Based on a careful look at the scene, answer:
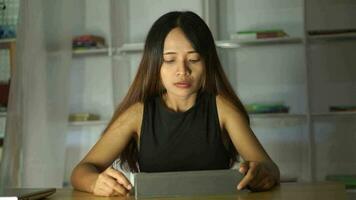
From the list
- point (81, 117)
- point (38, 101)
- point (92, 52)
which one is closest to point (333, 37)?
point (92, 52)

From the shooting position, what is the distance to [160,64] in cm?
114

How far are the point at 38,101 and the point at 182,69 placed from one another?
1.39 meters

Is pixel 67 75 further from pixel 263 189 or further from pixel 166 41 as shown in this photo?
pixel 263 189

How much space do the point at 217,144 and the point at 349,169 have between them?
1.64m

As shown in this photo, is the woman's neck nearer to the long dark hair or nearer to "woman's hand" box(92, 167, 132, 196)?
the long dark hair

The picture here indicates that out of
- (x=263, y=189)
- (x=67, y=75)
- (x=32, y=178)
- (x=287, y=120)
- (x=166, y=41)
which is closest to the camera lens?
(x=263, y=189)

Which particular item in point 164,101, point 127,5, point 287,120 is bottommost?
point 287,120

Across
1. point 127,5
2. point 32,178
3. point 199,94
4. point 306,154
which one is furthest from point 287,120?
point 199,94

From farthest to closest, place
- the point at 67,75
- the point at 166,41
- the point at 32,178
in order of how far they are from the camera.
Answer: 1. the point at 67,75
2. the point at 32,178
3. the point at 166,41

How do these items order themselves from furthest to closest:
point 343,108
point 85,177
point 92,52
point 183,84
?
point 92,52
point 343,108
point 183,84
point 85,177

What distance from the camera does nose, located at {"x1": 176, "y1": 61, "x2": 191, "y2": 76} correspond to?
108cm

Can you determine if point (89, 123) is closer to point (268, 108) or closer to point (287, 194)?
point (268, 108)

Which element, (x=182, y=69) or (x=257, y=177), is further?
(x=182, y=69)

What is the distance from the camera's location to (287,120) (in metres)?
2.62
